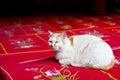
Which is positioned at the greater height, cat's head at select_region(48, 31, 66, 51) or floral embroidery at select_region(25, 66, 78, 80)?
cat's head at select_region(48, 31, 66, 51)

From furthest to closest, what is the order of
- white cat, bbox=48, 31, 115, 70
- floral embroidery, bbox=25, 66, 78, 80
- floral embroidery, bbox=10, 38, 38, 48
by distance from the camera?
1. floral embroidery, bbox=10, 38, 38, 48
2. white cat, bbox=48, 31, 115, 70
3. floral embroidery, bbox=25, 66, 78, 80

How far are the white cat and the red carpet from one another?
0.05 m

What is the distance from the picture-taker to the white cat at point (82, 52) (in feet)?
5.88

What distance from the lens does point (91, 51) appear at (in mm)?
1825

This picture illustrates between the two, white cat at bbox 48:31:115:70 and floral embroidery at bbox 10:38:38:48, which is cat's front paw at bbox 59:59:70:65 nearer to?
white cat at bbox 48:31:115:70

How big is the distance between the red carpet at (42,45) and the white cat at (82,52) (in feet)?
0.16

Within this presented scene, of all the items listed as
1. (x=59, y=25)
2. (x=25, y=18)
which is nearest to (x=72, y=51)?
(x=59, y=25)

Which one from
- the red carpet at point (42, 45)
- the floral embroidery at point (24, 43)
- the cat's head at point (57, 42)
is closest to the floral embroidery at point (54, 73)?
the red carpet at point (42, 45)

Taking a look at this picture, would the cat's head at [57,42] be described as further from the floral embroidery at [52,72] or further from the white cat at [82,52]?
the floral embroidery at [52,72]

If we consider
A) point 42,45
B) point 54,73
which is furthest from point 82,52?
point 42,45

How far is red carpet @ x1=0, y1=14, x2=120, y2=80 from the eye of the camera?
1724 mm

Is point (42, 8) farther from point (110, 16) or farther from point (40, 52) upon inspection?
point (40, 52)

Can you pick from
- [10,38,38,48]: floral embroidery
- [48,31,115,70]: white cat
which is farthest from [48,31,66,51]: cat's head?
[10,38,38,48]: floral embroidery

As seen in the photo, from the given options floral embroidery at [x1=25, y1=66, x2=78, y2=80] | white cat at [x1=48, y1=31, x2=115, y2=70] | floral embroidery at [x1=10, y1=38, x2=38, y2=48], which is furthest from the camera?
floral embroidery at [x1=10, y1=38, x2=38, y2=48]
